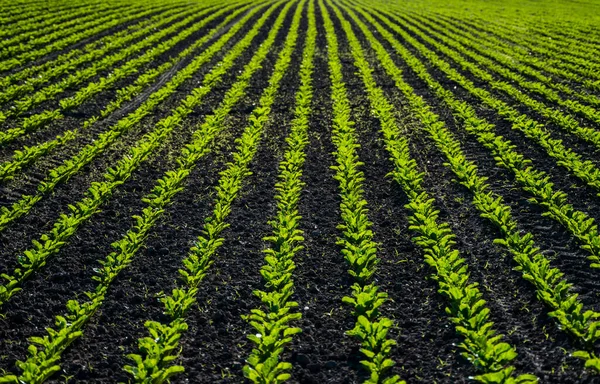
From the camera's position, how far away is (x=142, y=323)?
5816 millimetres

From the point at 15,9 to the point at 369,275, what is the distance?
1048 inches

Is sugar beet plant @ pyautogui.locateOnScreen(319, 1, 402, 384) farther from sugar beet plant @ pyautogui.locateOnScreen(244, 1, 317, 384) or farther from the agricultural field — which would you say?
sugar beet plant @ pyautogui.locateOnScreen(244, 1, 317, 384)

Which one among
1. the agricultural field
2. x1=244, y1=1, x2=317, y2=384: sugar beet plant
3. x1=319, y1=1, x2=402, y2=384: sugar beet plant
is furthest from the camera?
the agricultural field

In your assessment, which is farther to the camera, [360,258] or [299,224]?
[299,224]

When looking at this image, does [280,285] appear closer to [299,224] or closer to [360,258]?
[360,258]

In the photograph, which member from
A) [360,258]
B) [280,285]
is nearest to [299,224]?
[360,258]

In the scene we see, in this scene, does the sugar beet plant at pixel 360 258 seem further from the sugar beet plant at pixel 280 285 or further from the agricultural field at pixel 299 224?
the sugar beet plant at pixel 280 285

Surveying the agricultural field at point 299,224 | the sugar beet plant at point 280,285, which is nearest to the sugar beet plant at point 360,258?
the agricultural field at point 299,224

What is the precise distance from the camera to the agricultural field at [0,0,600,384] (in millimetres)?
5328

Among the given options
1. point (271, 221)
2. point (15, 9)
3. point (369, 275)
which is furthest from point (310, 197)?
point (15, 9)

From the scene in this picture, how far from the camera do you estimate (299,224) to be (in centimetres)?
784

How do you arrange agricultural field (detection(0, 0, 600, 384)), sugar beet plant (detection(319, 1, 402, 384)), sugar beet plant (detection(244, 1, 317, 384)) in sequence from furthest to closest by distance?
agricultural field (detection(0, 0, 600, 384)) < sugar beet plant (detection(319, 1, 402, 384)) < sugar beet plant (detection(244, 1, 317, 384))

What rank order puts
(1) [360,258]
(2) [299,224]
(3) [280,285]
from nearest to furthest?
(3) [280,285]
(1) [360,258]
(2) [299,224]

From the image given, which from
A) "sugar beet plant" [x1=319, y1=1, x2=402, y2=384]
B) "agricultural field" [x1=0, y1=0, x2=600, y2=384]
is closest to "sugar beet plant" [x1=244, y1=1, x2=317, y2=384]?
"agricultural field" [x1=0, y1=0, x2=600, y2=384]
